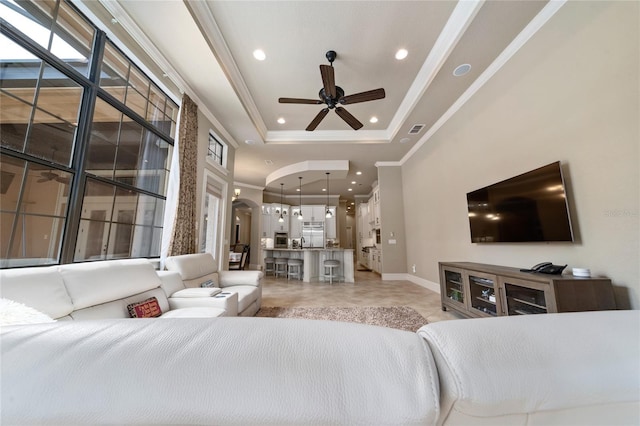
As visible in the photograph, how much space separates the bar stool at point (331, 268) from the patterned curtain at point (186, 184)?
3.23 metres

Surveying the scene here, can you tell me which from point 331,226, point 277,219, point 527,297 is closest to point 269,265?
point 277,219

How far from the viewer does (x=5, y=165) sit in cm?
171

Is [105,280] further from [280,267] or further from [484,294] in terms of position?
[280,267]

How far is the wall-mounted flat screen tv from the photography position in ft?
7.24

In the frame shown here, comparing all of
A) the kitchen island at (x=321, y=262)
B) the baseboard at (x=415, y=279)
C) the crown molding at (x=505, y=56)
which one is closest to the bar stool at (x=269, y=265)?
the kitchen island at (x=321, y=262)

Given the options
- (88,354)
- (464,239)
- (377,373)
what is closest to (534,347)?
(377,373)

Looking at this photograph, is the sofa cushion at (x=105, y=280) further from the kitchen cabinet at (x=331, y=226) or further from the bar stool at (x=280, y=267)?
the kitchen cabinet at (x=331, y=226)

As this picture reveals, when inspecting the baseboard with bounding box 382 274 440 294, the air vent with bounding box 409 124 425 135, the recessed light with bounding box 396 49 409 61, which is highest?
the recessed light with bounding box 396 49 409 61

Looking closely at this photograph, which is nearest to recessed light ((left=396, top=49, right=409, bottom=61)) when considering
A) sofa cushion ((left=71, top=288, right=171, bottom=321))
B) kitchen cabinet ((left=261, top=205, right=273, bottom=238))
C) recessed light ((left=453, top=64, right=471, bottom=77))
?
recessed light ((left=453, top=64, right=471, bottom=77))

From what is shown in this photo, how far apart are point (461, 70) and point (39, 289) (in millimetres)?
4766

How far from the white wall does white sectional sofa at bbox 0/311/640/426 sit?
228cm

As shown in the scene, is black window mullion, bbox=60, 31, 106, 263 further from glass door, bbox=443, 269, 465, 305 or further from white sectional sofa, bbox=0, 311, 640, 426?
glass door, bbox=443, 269, 465, 305

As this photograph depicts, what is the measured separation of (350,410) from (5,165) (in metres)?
2.86

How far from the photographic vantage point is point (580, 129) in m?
2.10
